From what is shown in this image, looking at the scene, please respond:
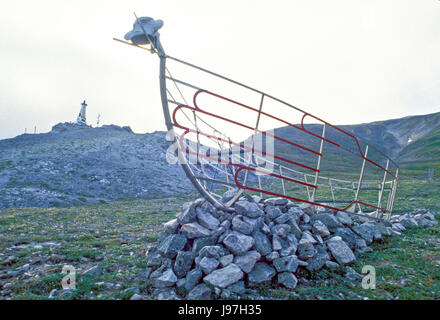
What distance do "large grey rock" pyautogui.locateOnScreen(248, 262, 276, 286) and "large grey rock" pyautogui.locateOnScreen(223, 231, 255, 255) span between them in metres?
0.38

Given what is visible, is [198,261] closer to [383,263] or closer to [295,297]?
[295,297]

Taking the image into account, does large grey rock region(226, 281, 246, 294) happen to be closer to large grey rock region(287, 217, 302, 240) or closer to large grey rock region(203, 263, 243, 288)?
large grey rock region(203, 263, 243, 288)

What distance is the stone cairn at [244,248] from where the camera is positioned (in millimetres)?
4090

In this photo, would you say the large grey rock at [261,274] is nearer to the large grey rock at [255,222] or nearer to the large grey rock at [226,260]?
the large grey rock at [226,260]

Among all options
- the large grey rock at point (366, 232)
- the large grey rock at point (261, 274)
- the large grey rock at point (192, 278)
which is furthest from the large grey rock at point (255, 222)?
the large grey rock at point (366, 232)

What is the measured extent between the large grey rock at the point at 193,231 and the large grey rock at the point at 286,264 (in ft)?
4.70

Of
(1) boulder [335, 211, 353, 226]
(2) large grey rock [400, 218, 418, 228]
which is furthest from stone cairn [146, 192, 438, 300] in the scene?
(2) large grey rock [400, 218, 418, 228]

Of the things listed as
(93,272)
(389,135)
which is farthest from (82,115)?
(389,135)

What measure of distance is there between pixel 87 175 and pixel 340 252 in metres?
21.4

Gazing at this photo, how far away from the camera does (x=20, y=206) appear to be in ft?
46.3

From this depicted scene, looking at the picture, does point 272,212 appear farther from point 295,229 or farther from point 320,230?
point 320,230
